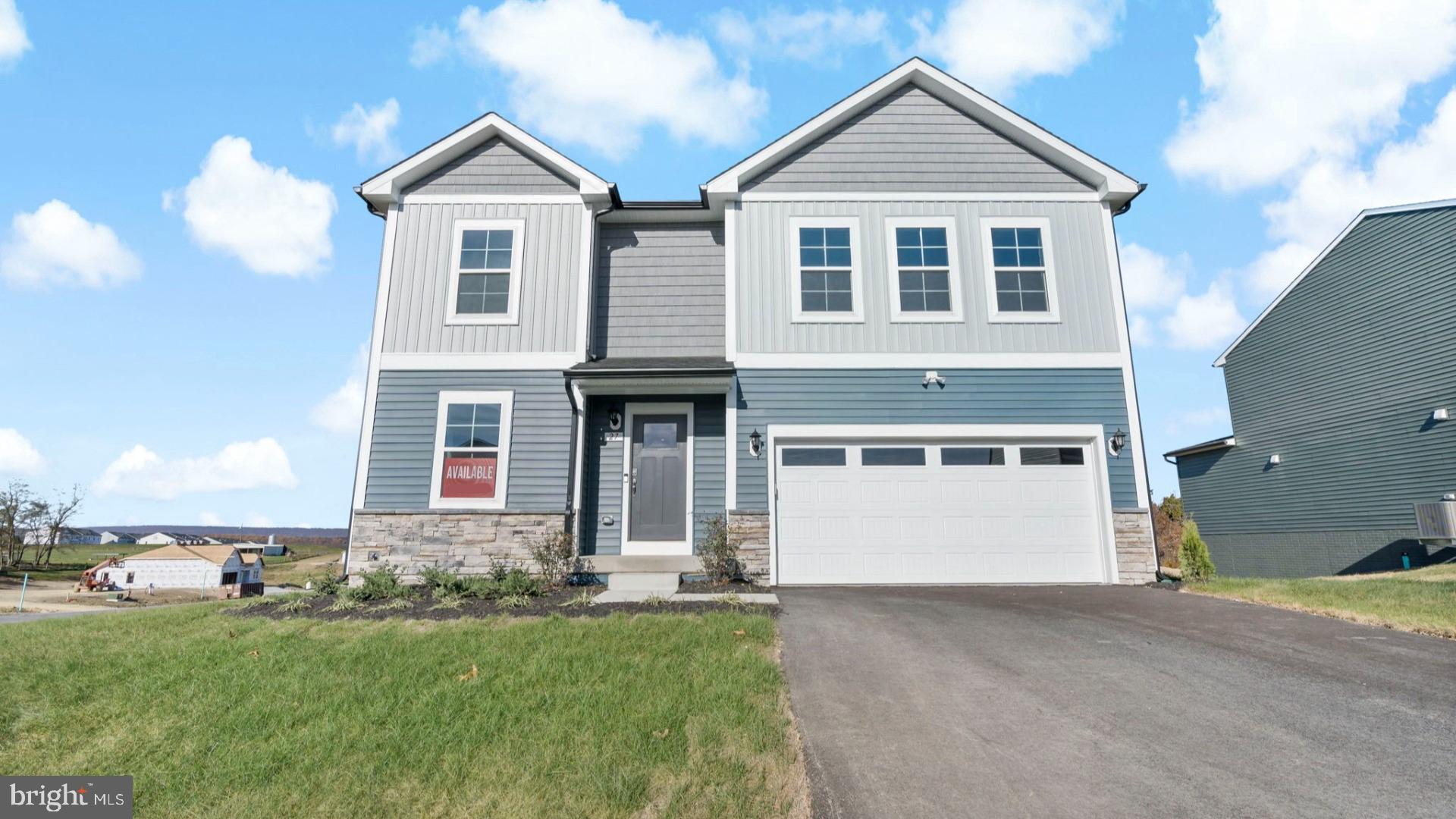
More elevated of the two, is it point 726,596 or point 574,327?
point 574,327

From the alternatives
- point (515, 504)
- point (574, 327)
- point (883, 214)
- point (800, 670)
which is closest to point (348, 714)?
point (800, 670)

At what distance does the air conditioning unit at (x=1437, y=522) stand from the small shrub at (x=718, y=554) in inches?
566

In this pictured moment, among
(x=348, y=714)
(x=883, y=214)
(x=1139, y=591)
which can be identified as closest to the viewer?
(x=348, y=714)

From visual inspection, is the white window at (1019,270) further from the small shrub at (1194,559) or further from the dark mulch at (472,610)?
the dark mulch at (472,610)

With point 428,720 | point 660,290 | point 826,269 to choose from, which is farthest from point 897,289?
point 428,720

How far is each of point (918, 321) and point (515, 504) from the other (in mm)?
6928

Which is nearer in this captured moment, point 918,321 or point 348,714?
point 348,714

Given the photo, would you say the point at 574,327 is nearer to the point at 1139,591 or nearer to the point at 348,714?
the point at 348,714

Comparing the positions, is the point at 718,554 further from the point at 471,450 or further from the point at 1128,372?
the point at 1128,372

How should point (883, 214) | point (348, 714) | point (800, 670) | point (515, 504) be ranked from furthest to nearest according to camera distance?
point (883, 214) < point (515, 504) < point (800, 670) < point (348, 714)

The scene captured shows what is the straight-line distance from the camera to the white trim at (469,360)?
1052cm

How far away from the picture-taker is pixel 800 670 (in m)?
4.99

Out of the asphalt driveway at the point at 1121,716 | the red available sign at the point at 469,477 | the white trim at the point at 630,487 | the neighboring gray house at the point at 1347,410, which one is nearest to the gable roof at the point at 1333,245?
the neighboring gray house at the point at 1347,410

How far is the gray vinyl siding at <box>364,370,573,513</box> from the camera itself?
1009 centimetres
